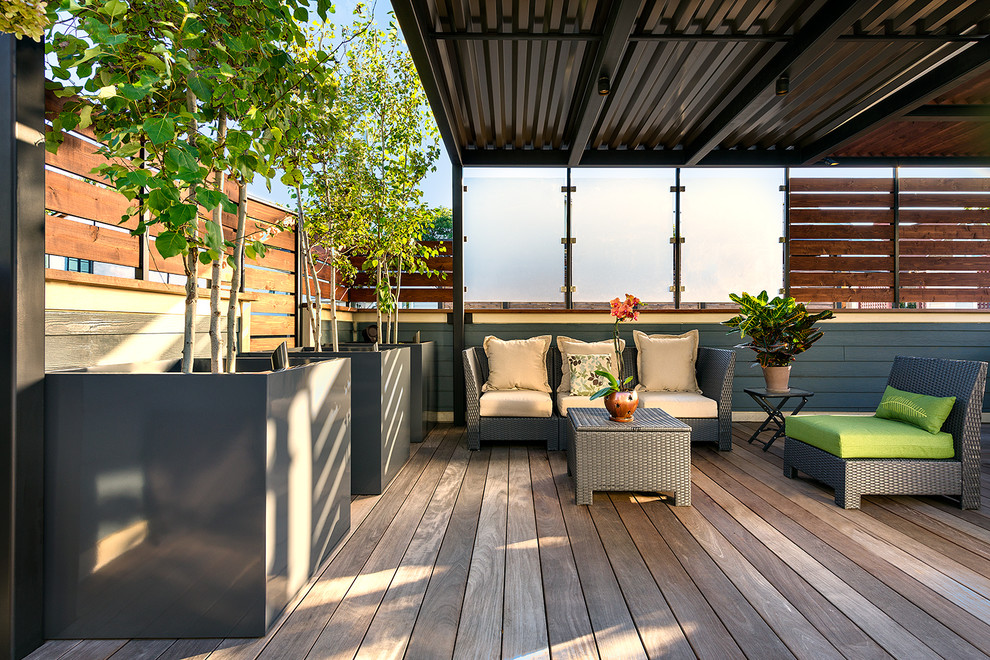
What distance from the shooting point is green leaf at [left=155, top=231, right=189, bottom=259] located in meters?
1.36

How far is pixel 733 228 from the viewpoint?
551cm

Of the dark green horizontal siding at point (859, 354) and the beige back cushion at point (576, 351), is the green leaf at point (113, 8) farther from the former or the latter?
the dark green horizontal siding at point (859, 354)

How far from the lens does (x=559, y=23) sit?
305 cm

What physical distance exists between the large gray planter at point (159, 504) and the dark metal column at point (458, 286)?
362 cm

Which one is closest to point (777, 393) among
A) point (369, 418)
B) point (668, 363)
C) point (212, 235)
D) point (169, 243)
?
point (668, 363)

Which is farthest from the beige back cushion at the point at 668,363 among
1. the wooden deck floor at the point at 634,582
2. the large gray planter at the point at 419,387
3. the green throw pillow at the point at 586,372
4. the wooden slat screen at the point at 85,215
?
the wooden slat screen at the point at 85,215

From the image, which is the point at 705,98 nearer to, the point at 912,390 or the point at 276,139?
the point at 912,390

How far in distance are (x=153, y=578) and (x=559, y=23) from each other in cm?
325

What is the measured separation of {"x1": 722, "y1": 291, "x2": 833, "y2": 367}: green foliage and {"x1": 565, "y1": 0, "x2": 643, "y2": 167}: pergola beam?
6.75ft

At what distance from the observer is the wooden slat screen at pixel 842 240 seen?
5.50 m

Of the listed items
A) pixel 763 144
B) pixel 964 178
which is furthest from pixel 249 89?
pixel 964 178

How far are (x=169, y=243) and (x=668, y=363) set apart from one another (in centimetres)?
411

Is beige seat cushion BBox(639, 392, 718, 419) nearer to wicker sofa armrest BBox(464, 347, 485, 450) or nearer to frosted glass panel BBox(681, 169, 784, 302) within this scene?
wicker sofa armrest BBox(464, 347, 485, 450)

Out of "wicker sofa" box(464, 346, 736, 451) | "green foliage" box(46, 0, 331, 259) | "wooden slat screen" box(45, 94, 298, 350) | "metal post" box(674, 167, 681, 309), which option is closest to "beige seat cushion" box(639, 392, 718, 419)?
"wicker sofa" box(464, 346, 736, 451)
